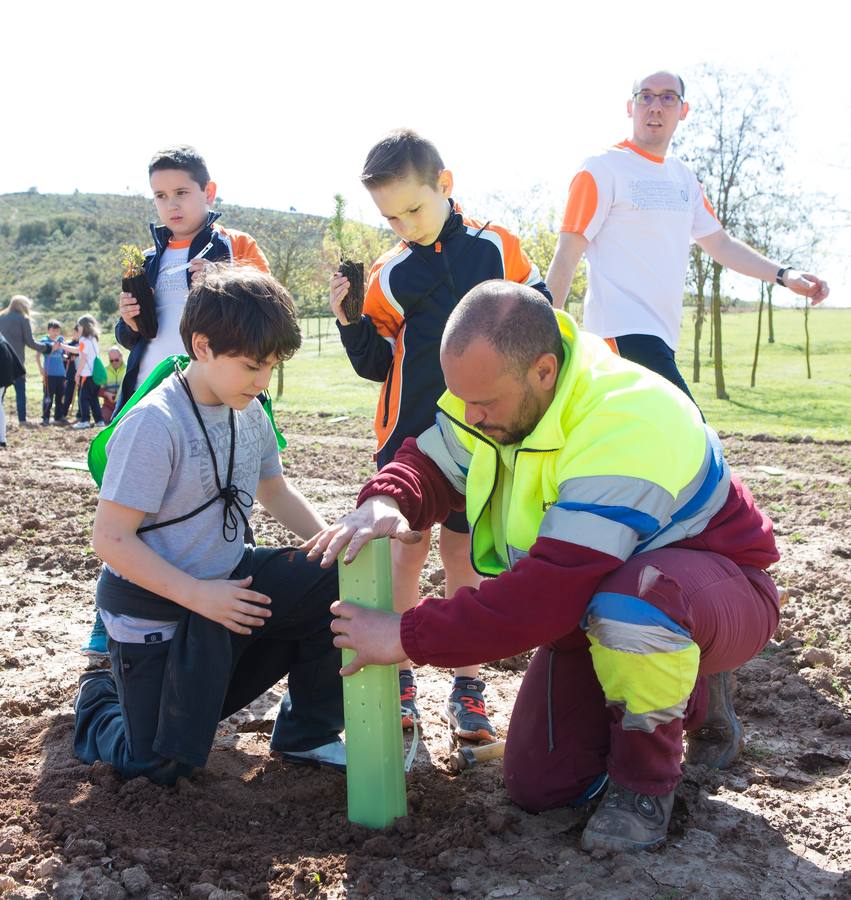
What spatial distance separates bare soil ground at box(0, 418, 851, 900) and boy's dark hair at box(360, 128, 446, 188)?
202 centimetres

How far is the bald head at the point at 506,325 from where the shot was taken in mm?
2363

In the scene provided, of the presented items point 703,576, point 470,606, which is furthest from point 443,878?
point 703,576

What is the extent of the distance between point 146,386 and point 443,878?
5.88 feet

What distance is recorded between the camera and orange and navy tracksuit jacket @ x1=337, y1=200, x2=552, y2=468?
3.54m

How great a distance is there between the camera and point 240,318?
2805mm

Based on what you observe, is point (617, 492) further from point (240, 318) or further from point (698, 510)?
point (240, 318)

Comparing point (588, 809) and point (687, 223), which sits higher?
point (687, 223)

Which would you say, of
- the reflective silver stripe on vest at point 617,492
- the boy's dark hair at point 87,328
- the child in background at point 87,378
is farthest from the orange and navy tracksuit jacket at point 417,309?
the boy's dark hair at point 87,328

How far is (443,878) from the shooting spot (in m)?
2.32

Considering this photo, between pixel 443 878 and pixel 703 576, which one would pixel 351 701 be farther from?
pixel 703 576

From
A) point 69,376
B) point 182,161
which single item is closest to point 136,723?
point 182,161

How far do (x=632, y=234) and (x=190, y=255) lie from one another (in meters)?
2.08

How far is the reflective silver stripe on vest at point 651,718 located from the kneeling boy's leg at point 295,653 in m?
1.05

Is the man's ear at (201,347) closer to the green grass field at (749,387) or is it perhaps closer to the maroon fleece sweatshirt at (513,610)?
the maroon fleece sweatshirt at (513,610)
